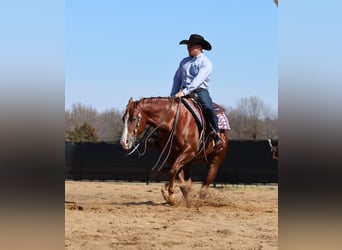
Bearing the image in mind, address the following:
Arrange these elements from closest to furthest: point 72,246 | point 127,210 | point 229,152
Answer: point 72,246 → point 127,210 → point 229,152

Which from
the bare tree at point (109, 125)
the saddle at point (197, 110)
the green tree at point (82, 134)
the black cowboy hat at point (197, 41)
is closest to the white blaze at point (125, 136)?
the saddle at point (197, 110)

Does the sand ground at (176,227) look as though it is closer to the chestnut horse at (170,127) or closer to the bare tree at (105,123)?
the chestnut horse at (170,127)

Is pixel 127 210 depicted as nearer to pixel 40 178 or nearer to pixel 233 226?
pixel 233 226

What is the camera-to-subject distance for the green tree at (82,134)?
2320 cm

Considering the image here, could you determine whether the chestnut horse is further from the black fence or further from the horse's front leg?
the black fence

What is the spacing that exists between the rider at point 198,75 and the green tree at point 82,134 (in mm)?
14700

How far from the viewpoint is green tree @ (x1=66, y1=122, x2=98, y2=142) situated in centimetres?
2320

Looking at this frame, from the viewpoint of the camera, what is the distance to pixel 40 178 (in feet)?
5.80

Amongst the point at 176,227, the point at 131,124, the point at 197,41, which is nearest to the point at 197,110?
the point at 197,41

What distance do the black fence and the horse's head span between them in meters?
7.85

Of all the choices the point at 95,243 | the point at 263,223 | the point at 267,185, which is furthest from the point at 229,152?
the point at 95,243

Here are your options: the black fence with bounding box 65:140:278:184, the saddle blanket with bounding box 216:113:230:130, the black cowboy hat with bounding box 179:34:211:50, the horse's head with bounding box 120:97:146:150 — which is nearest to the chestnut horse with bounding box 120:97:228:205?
the horse's head with bounding box 120:97:146:150

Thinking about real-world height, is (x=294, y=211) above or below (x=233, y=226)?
above

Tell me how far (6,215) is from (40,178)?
0.16 m
